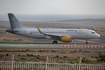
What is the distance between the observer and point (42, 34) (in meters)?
38.2

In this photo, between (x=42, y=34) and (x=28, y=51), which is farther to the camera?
(x=42, y=34)

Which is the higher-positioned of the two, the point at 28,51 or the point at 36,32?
the point at 36,32

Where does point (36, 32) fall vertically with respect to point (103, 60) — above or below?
above

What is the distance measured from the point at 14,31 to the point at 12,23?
→ 1858mm

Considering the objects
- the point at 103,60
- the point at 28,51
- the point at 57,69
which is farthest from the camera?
the point at 28,51

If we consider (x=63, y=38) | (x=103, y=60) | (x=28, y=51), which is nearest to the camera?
(x=103, y=60)

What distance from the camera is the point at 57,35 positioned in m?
37.2

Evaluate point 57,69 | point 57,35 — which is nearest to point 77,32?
point 57,35

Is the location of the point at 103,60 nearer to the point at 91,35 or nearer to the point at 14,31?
the point at 91,35

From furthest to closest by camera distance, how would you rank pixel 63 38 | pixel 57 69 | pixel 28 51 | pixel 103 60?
pixel 63 38, pixel 28 51, pixel 103 60, pixel 57 69

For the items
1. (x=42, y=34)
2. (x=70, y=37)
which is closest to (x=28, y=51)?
(x=42, y=34)

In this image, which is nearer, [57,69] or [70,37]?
[57,69]

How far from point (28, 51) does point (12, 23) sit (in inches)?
460

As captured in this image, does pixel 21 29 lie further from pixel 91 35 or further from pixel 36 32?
pixel 91 35
